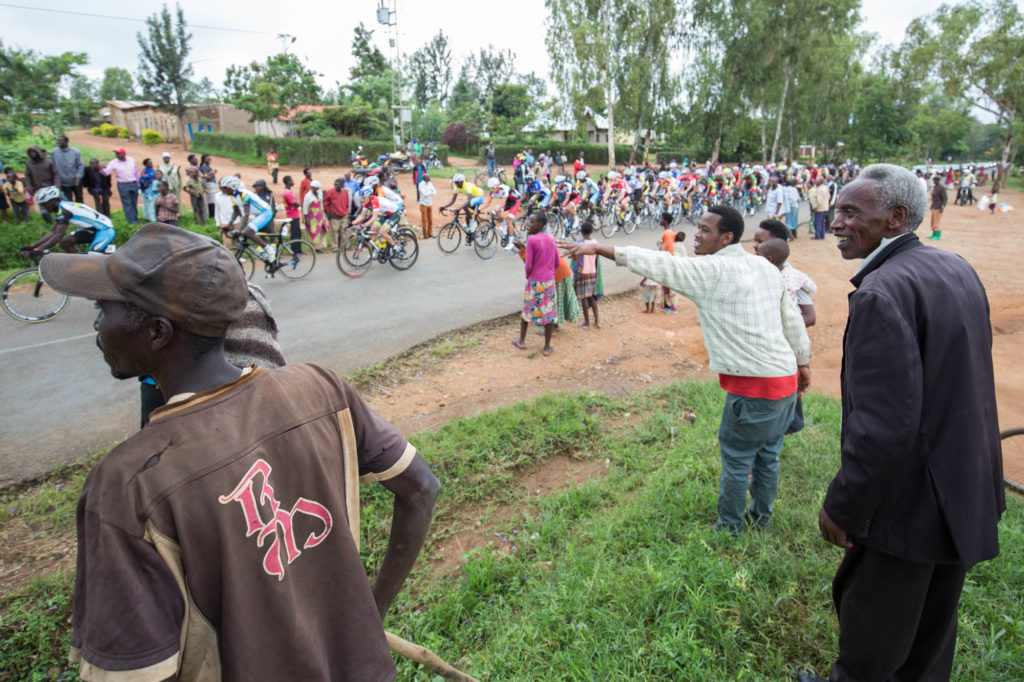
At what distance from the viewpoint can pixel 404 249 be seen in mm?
11141

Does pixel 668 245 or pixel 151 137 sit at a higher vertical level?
pixel 151 137

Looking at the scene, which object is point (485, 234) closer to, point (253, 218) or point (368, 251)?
point (368, 251)

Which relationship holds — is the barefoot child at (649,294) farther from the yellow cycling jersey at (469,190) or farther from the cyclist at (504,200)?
the yellow cycling jersey at (469,190)

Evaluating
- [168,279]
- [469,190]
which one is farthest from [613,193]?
[168,279]

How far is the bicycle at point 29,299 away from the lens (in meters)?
7.62

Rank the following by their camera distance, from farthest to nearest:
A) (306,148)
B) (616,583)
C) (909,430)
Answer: (306,148), (616,583), (909,430)

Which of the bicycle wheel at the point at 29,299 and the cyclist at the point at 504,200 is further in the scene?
the cyclist at the point at 504,200

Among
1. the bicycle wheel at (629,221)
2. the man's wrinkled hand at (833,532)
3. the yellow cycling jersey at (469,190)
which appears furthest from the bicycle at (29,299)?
the bicycle wheel at (629,221)

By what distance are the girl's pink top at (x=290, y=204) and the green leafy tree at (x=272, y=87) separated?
79.3 ft

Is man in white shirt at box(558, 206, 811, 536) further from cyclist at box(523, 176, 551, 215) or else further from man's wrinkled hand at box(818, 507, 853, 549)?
cyclist at box(523, 176, 551, 215)

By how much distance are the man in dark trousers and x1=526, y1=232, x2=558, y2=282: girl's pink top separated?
5211 mm

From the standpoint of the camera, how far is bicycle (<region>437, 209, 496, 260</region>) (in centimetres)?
1259

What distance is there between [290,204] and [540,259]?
266 inches

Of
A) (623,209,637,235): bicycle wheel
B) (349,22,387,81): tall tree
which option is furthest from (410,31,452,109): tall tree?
(623,209,637,235): bicycle wheel
